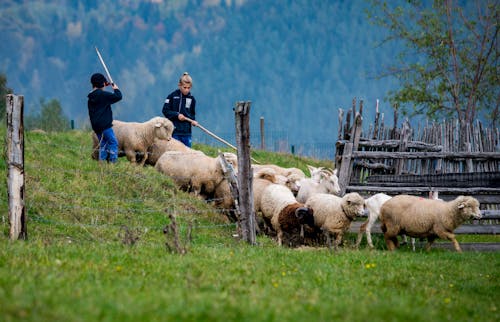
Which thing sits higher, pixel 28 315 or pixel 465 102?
pixel 465 102

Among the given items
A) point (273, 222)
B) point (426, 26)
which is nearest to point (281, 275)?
point (273, 222)

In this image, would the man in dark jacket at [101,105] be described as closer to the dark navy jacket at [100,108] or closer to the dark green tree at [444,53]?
the dark navy jacket at [100,108]

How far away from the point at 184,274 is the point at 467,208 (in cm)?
626

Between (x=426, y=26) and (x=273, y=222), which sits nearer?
(x=273, y=222)

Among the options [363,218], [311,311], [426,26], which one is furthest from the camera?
[426,26]

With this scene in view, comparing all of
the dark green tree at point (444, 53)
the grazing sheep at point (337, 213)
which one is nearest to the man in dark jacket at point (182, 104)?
the grazing sheep at point (337, 213)

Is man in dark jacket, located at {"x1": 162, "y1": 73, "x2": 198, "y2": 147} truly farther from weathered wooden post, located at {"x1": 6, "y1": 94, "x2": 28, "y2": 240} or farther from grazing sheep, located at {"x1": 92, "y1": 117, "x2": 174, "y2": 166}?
weathered wooden post, located at {"x1": 6, "y1": 94, "x2": 28, "y2": 240}

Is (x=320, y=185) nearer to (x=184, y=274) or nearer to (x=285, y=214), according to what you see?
(x=285, y=214)

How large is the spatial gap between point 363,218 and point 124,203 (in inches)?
206

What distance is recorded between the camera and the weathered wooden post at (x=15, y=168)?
346 inches

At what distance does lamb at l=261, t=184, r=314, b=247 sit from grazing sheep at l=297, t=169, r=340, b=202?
0.99 metres

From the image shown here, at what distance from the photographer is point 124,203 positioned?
1240 cm

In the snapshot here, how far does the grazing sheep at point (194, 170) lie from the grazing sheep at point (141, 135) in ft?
3.22

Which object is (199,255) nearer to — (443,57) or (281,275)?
(281,275)
